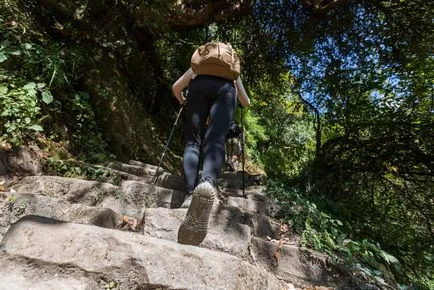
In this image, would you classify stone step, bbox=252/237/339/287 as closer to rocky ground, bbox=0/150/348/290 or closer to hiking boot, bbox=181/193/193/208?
rocky ground, bbox=0/150/348/290

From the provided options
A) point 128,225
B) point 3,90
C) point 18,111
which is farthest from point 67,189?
point 3,90

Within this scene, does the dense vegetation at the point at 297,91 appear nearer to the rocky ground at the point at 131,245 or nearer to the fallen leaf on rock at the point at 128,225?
the rocky ground at the point at 131,245

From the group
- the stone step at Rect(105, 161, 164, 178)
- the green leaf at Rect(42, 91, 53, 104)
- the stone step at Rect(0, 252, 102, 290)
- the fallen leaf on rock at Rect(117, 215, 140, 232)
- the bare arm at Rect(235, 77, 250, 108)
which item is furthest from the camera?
the stone step at Rect(105, 161, 164, 178)

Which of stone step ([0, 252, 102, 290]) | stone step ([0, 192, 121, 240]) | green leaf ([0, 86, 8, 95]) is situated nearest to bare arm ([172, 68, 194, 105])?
stone step ([0, 192, 121, 240])

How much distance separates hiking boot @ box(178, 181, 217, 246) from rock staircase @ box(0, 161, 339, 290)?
0.12m

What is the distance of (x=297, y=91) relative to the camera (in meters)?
8.57

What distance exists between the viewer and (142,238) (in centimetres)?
167

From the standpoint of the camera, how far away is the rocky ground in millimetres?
1479

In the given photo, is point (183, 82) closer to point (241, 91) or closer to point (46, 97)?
point (241, 91)

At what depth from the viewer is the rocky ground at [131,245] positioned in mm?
1479

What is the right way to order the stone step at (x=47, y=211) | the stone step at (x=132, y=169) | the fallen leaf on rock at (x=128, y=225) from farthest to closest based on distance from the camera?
the stone step at (x=132, y=169) → the fallen leaf on rock at (x=128, y=225) → the stone step at (x=47, y=211)

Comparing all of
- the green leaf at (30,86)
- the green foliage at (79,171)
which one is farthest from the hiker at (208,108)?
the green leaf at (30,86)

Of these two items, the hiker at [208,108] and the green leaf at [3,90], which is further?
the green leaf at [3,90]

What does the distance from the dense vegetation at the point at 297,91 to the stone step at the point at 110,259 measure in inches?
63.6
